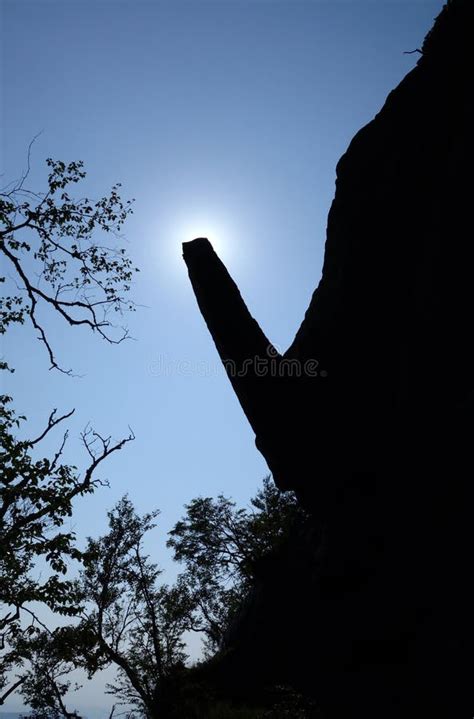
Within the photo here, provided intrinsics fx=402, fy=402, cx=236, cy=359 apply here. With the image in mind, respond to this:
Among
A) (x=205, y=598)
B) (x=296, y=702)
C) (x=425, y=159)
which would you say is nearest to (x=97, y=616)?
(x=205, y=598)

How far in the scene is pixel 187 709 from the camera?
47.4 feet

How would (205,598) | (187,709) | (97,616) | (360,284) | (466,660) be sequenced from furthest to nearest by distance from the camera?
(205,598) < (97,616) < (187,709) < (360,284) < (466,660)

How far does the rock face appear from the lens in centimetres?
709

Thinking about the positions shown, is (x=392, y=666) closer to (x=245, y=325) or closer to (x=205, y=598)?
(x=245, y=325)

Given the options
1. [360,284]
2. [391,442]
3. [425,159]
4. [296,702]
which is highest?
[425,159]

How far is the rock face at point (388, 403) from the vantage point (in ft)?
23.3

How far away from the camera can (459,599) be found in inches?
272

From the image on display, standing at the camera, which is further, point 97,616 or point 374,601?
point 97,616

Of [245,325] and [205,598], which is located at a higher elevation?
[245,325]

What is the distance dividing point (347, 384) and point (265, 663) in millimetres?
8125

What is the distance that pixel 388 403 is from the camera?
27.3ft

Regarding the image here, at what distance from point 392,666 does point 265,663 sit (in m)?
4.44

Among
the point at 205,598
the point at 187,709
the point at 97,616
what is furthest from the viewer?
the point at 205,598

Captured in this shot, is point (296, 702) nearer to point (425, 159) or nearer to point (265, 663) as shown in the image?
point (265, 663)
